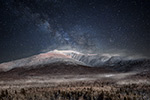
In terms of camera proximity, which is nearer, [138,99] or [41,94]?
[138,99]

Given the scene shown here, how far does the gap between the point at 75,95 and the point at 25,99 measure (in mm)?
2692

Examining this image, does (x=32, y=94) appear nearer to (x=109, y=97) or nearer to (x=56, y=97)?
(x=56, y=97)

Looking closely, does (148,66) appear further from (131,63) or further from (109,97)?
(109,97)

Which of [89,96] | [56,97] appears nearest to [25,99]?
[56,97]

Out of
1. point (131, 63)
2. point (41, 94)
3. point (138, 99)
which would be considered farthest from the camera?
point (131, 63)

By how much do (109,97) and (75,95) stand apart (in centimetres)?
185

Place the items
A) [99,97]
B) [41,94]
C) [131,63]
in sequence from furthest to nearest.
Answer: [131,63], [41,94], [99,97]

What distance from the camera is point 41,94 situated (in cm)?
667

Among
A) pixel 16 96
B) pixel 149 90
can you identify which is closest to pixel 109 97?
pixel 149 90

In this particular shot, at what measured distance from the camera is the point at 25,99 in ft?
20.6

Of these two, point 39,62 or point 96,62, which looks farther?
point 96,62

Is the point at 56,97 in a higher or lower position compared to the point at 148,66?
lower

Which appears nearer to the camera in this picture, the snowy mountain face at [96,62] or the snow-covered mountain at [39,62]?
the snowy mountain face at [96,62]

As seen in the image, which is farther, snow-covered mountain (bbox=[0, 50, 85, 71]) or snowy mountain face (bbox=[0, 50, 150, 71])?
snow-covered mountain (bbox=[0, 50, 85, 71])
